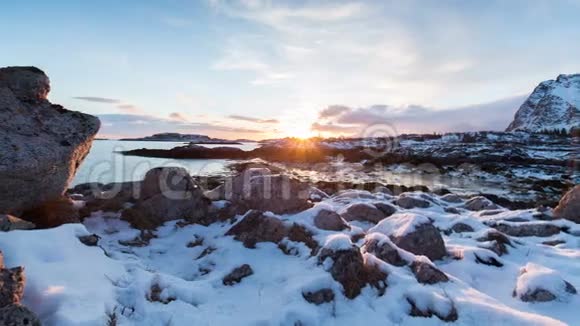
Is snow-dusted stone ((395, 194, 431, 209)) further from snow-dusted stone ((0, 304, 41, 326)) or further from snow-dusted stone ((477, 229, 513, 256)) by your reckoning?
snow-dusted stone ((0, 304, 41, 326))

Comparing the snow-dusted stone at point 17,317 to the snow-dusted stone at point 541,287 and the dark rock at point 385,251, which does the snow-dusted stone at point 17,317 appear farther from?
the snow-dusted stone at point 541,287

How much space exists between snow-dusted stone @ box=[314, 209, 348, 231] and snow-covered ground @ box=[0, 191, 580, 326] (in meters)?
0.53

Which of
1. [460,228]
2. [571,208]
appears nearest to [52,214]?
[460,228]

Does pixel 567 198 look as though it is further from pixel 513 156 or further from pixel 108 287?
pixel 513 156

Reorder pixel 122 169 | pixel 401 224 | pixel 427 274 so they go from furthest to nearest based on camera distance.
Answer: pixel 122 169 < pixel 401 224 < pixel 427 274

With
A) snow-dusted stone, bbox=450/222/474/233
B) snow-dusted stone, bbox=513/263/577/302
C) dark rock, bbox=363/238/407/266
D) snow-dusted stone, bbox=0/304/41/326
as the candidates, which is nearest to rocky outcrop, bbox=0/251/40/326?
snow-dusted stone, bbox=0/304/41/326

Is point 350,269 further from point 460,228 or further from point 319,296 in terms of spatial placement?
point 460,228

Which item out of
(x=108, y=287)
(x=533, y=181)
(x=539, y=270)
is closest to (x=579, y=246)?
(x=539, y=270)

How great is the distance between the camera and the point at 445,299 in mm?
7109

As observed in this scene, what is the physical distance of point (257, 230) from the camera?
1069cm

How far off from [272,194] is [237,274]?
5345mm

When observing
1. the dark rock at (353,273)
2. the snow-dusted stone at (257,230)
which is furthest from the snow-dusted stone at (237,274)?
the dark rock at (353,273)

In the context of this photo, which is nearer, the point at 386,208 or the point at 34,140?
the point at 34,140

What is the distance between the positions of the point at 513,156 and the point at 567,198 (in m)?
62.1
